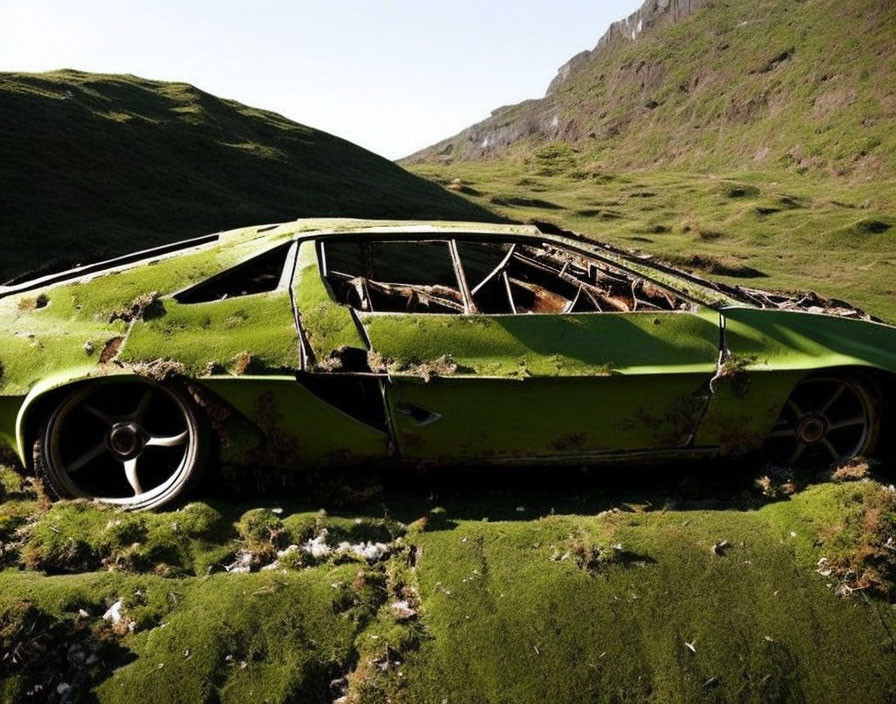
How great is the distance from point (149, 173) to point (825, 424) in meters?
15.0

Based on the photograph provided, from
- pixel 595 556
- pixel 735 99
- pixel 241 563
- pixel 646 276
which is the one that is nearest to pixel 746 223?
pixel 646 276

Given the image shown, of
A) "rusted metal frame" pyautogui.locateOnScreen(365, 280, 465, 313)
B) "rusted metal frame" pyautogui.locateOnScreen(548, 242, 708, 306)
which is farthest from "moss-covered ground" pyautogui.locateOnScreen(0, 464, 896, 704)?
"rusted metal frame" pyautogui.locateOnScreen(365, 280, 465, 313)

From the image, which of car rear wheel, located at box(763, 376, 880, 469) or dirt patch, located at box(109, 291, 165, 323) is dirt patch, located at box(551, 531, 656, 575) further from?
dirt patch, located at box(109, 291, 165, 323)

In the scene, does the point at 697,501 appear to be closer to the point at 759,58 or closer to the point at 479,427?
the point at 479,427

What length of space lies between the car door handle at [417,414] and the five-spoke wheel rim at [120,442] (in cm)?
113

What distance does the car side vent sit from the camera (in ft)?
13.5

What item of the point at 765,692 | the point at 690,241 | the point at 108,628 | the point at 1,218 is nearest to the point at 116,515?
the point at 108,628

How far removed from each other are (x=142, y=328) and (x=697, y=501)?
129 inches

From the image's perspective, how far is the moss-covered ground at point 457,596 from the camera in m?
2.71

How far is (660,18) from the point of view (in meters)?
114

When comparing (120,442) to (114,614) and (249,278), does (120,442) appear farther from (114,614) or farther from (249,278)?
(249,278)

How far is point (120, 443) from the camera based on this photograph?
3.78m

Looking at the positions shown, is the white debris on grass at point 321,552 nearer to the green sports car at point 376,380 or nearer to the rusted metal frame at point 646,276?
the green sports car at point 376,380

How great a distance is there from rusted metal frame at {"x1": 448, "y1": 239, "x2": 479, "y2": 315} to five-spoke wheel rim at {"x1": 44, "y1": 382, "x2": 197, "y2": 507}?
1651mm
